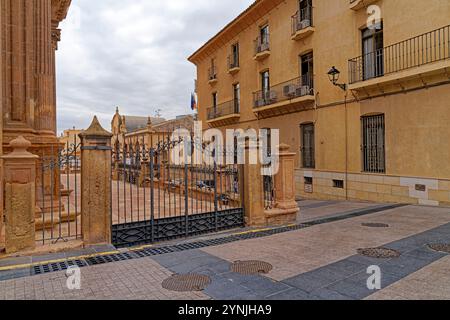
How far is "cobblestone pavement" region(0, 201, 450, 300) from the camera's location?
3848 mm

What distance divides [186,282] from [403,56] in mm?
11727

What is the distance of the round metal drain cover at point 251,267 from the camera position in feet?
15.2

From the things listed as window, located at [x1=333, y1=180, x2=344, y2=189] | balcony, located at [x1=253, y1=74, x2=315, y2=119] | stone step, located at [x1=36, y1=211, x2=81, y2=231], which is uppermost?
balcony, located at [x1=253, y1=74, x2=315, y2=119]

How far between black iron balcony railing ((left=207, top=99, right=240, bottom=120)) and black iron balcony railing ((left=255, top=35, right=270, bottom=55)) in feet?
14.5

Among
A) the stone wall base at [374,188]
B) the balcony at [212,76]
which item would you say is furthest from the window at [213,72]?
the stone wall base at [374,188]

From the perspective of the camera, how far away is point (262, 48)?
19.7 m

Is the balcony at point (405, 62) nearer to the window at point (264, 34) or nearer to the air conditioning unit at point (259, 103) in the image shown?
the air conditioning unit at point (259, 103)

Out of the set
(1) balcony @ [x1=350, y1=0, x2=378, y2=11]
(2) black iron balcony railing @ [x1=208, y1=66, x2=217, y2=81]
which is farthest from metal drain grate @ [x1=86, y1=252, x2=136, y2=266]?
(2) black iron balcony railing @ [x1=208, y1=66, x2=217, y2=81]

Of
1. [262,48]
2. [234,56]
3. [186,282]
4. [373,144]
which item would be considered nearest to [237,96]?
[234,56]

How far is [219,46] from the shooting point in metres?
25.4

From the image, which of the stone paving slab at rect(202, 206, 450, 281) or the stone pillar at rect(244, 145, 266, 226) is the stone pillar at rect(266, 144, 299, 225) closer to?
the stone pillar at rect(244, 145, 266, 226)
